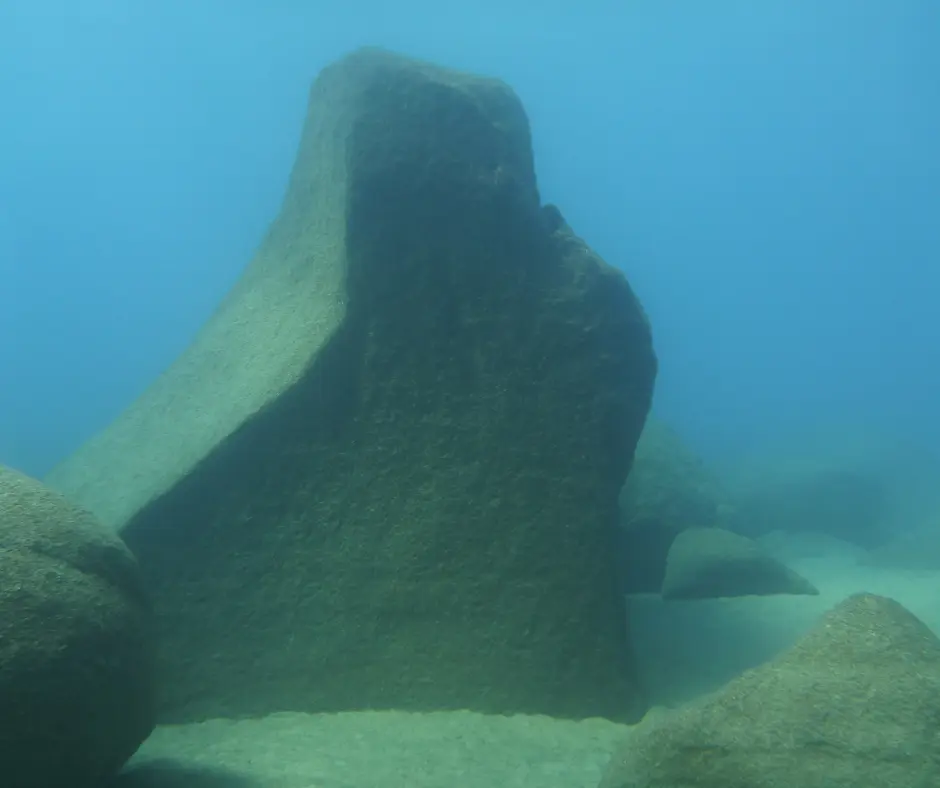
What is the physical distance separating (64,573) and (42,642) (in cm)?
41

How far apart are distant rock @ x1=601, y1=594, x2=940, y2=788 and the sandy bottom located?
1174mm

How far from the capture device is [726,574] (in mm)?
9234

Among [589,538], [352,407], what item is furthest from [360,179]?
[589,538]

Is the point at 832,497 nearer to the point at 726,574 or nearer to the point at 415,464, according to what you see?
the point at 726,574

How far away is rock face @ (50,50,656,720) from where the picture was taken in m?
6.11

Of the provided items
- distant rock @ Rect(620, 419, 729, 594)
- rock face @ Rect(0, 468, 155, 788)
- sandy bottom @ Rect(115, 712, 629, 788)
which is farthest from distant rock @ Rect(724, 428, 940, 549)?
rock face @ Rect(0, 468, 155, 788)

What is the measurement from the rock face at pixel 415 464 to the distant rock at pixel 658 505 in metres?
3.66

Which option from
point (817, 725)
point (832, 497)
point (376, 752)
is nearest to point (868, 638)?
point (817, 725)

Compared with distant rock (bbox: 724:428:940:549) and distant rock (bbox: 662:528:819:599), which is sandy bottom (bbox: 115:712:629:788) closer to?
distant rock (bbox: 662:528:819:599)

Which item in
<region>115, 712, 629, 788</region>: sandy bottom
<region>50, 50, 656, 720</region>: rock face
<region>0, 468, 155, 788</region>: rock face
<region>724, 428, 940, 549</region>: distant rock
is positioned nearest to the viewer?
<region>0, 468, 155, 788</region>: rock face

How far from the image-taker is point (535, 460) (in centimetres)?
655

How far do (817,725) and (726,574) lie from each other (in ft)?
18.8

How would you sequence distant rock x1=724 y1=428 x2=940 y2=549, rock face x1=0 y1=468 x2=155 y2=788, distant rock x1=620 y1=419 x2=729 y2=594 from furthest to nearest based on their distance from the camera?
distant rock x1=724 y1=428 x2=940 y2=549 < distant rock x1=620 y1=419 x2=729 y2=594 < rock face x1=0 y1=468 x2=155 y2=788

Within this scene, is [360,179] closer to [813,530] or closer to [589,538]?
[589,538]
